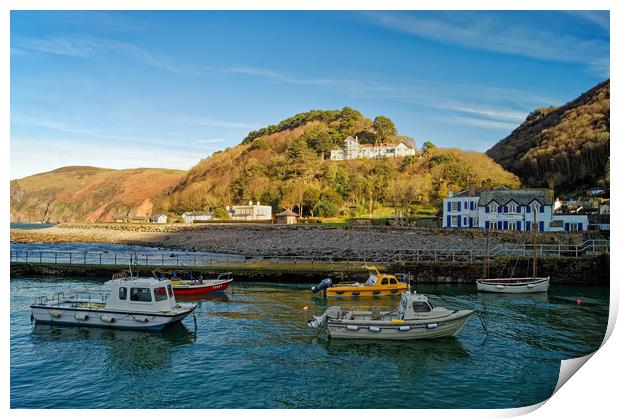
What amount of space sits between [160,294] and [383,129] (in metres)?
130

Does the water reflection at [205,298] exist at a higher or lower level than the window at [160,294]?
lower

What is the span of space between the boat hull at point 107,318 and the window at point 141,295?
2.33 feet

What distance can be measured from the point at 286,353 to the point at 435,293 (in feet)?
50.0

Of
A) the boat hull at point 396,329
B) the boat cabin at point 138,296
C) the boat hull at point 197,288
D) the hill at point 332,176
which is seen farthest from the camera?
the hill at point 332,176

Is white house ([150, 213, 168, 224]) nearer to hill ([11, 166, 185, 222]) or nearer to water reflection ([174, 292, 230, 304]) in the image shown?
hill ([11, 166, 185, 222])

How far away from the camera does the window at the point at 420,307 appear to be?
18.9m

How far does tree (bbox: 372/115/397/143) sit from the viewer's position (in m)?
142

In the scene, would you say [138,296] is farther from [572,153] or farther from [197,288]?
[572,153]

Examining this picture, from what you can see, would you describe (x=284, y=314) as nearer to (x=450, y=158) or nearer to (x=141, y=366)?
(x=141, y=366)

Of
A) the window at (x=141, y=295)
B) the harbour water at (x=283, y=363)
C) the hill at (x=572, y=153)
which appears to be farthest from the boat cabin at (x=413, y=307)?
the hill at (x=572, y=153)

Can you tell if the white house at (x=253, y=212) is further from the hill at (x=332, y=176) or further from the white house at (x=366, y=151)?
the white house at (x=366, y=151)

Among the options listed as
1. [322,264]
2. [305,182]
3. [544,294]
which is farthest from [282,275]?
[305,182]

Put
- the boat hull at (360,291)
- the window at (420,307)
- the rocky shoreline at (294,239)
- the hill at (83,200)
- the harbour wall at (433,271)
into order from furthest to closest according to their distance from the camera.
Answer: the hill at (83,200) → the rocky shoreline at (294,239) → the harbour wall at (433,271) → the boat hull at (360,291) → the window at (420,307)
